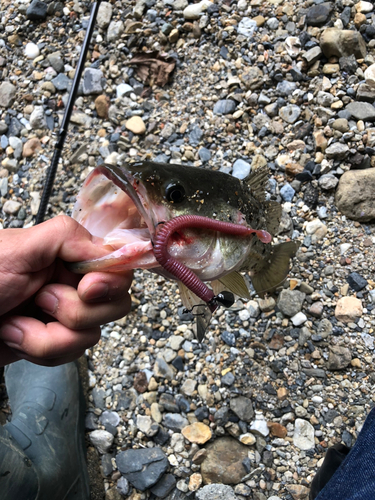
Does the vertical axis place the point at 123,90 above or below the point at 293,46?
below

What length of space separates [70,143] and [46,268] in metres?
1.84

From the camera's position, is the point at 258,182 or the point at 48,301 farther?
the point at 258,182

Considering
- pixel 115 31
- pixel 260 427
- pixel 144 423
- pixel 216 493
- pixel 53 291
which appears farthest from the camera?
pixel 115 31

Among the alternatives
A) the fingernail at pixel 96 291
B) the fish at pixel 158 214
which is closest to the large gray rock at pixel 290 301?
the fish at pixel 158 214

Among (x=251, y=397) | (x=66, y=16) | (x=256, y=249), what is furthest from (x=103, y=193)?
(x=66, y=16)

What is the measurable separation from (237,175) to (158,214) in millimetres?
1461

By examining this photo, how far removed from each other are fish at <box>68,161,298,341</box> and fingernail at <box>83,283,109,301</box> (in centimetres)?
7

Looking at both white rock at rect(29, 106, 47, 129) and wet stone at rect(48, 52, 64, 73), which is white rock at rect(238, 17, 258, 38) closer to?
wet stone at rect(48, 52, 64, 73)

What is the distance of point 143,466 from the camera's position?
2037mm

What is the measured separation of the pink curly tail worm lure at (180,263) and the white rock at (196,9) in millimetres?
2230

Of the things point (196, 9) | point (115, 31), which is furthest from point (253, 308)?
point (115, 31)

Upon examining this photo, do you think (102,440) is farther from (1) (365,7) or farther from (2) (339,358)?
(1) (365,7)

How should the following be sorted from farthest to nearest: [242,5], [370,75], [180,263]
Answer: [242,5], [370,75], [180,263]

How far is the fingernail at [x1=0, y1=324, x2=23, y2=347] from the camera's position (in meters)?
1.21
